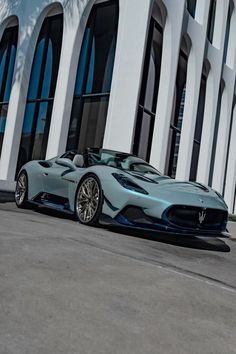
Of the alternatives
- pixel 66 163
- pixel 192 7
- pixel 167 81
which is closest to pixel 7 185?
pixel 167 81

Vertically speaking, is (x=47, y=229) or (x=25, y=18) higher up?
(x=25, y=18)

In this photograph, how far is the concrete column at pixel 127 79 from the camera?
1015 centimetres

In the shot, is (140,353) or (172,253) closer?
(140,353)

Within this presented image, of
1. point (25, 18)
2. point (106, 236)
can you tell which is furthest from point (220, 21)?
point (106, 236)

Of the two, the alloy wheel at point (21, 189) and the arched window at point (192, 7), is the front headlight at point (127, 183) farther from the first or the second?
the arched window at point (192, 7)

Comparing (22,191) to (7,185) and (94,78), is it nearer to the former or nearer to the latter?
(7,185)

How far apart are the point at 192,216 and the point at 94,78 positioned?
8.57 metres

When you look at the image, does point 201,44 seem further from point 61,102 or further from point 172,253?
point 172,253

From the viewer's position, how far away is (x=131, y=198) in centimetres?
484

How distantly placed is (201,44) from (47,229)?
11.7m

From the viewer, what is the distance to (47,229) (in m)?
4.55

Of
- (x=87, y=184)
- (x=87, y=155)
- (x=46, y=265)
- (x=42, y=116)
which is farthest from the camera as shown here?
(x=42, y=116)

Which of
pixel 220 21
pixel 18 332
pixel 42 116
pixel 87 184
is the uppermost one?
pixel 220 21

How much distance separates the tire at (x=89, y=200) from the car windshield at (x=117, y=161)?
55 cm
